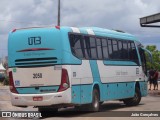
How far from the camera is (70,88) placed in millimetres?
16297

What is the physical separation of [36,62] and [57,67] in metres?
0.87

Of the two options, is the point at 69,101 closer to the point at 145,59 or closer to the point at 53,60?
the point at 53,60

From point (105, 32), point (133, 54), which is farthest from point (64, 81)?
point (133, 54)

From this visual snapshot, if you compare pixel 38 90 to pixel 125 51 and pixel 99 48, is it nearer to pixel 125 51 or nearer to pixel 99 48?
pixel 99 48

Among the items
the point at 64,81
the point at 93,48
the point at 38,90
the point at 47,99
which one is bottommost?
the point at 47,99

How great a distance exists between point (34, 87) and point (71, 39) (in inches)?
86.1

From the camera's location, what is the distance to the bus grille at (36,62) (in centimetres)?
1653

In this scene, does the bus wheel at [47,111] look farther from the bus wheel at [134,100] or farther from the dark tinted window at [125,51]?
the bus wheel at [134,100]

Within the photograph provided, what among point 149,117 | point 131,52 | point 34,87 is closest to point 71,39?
point 34,87

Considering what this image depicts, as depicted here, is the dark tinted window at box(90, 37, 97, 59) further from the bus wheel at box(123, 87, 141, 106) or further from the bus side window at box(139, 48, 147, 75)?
the bus side window at box(139, 48, 147, 75)

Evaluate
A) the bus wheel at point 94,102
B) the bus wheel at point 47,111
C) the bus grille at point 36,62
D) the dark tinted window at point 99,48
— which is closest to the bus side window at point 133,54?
the dark tinted window at point 99,48

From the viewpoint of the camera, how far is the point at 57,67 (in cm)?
1638

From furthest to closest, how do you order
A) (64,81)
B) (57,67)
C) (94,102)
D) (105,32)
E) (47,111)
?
(105,32) → (47,111) → (94,102) → (57,67) → (64,81)

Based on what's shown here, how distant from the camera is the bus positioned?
16328 millimetres
